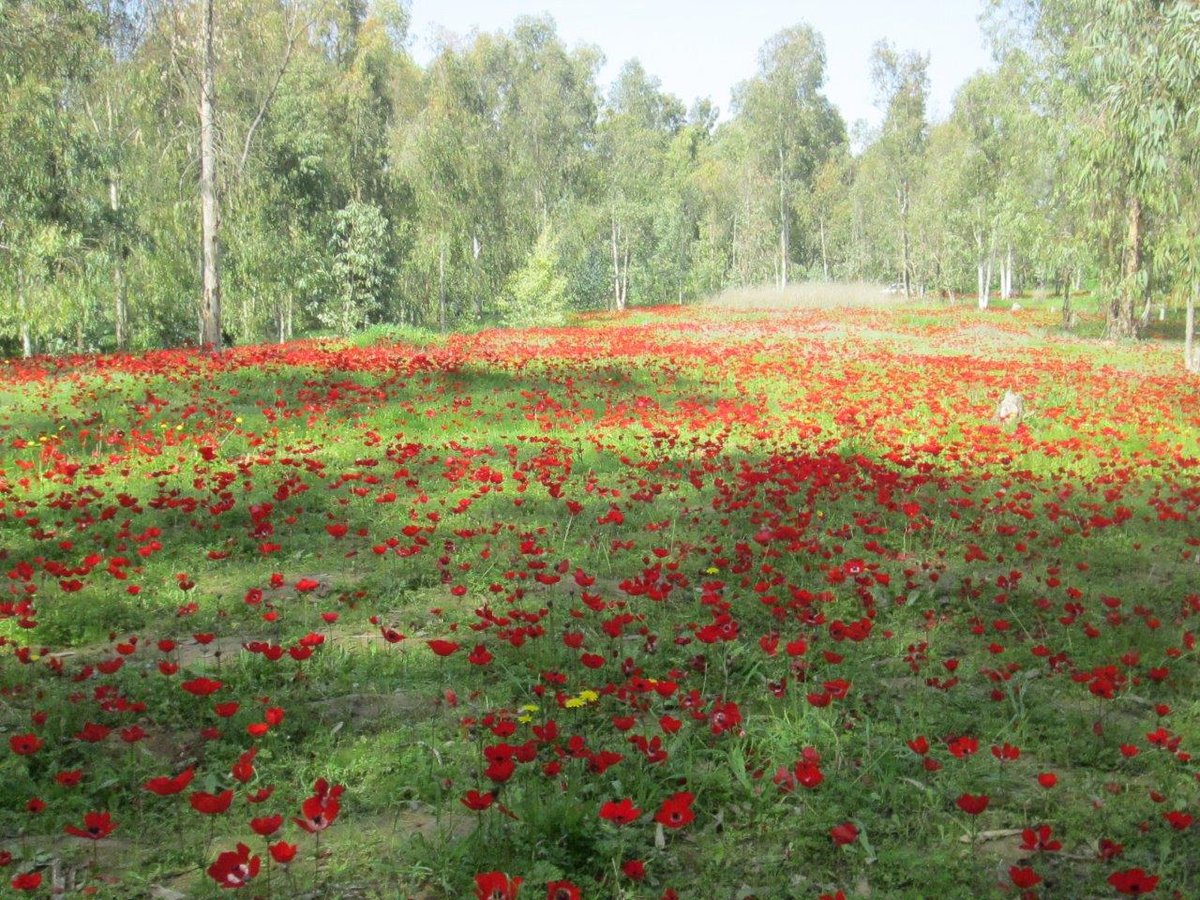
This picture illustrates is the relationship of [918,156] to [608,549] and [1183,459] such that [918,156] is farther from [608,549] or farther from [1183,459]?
[608,549]

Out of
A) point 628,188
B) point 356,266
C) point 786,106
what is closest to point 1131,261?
point 356,266

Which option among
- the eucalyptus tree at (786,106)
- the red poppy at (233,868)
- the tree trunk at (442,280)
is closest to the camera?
the red poppy at (233,868)

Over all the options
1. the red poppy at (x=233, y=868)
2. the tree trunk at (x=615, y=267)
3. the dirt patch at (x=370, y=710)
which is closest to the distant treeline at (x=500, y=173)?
the tree trunk at (x=615, y=267)

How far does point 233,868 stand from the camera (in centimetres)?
198

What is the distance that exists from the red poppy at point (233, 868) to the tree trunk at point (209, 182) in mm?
16180

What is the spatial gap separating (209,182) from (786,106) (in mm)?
39112

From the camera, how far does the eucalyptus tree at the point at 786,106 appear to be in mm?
47844

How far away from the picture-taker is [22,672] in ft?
12.5

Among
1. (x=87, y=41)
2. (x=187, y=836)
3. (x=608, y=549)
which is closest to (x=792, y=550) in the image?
(x=608, y=549)

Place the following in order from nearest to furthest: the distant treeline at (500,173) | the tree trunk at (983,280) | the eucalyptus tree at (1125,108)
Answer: the eucalyptus tree at (1125,108) → the distant treeline at (500,173) → the tree trunk at (983,280)

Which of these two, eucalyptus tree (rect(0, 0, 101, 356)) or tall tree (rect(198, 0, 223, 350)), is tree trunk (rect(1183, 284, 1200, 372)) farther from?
eucalyptus tree (rect(0, 0, 101, 356))

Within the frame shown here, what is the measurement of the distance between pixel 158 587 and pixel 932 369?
13407 mm

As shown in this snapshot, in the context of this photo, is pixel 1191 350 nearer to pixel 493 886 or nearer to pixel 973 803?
pixel 973 803

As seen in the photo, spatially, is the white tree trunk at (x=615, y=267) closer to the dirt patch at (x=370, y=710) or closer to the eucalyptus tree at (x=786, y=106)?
the eucalyptus tree at (x=786, y=106)
